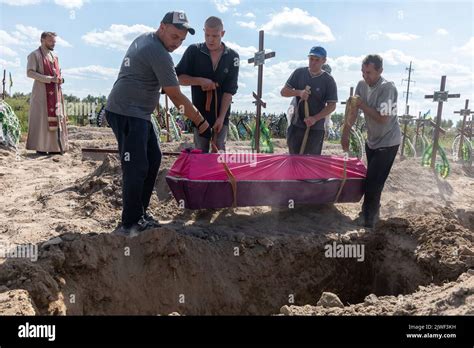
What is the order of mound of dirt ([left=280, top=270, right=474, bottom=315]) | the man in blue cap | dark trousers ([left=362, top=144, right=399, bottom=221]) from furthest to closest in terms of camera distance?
the man in blue cap → dark trousers ([left=362, top=144, right=399, bottom=221]) → mound of dirt ([left=280, top=270, right=474, bottom=315])

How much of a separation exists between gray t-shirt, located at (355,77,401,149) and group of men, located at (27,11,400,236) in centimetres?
1


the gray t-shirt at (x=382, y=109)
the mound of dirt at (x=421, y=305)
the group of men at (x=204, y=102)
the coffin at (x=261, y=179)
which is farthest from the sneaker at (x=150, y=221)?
the gray t-shirt at (x=382, y=109)

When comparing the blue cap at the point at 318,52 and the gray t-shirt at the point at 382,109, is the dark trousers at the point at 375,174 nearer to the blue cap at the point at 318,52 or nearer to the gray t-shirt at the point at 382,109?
the gray t-shirt at the point at 382,109

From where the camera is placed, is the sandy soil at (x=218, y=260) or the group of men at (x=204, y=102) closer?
the sandy soil at (x=218, y=260)

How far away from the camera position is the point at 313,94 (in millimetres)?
4992

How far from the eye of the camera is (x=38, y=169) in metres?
7.00

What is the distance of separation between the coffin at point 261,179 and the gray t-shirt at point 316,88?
64cm

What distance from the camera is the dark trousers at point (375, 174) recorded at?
15.1ft

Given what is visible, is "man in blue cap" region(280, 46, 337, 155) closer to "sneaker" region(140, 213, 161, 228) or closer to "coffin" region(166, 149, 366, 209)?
"coffin" region(166, 149, 366, 209)

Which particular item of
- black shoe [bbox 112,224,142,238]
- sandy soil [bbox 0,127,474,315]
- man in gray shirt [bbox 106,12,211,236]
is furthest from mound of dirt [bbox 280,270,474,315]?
man in gray shirt [bbox 106,12,211,236]

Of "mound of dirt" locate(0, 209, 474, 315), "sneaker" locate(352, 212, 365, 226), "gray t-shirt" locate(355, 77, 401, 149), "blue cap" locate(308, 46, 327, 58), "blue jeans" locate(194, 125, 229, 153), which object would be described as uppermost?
"blue cap" locate(308, 46, 327, 58)

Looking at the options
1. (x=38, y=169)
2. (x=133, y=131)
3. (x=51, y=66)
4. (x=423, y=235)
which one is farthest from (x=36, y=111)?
(x=423, y=235)

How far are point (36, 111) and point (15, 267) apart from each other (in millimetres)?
5583

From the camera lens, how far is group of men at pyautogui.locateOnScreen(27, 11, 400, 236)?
3.61 meters
